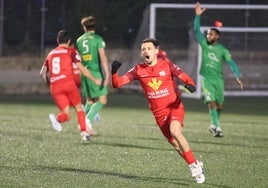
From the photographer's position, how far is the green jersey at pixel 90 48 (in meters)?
16.5

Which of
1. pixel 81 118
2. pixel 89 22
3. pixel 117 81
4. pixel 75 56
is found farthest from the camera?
pixel 89 22

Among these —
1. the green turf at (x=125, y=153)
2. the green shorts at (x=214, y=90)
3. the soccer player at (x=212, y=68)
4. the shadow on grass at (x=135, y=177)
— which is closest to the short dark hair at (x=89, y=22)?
the green turf at (x=125, y=153)

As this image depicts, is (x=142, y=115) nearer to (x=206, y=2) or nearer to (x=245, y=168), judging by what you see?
(x=245, y=168)

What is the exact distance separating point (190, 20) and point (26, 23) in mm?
5847

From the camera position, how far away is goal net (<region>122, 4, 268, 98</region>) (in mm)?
28844

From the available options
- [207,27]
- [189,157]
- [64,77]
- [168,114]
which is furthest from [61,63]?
[207,27]

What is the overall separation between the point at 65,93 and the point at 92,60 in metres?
1.27

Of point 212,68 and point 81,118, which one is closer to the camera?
point 81,118

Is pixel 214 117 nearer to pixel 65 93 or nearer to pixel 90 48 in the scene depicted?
pixel 90 48

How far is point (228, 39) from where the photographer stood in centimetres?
2950

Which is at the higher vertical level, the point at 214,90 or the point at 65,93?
the point at 65,93

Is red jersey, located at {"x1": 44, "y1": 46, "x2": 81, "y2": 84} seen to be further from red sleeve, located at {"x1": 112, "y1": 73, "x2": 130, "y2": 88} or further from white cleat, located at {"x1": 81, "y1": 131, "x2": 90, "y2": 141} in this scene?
red sleeve, located at {"x1": 112, "y1": 73, "x2": 130, "y2": 88}

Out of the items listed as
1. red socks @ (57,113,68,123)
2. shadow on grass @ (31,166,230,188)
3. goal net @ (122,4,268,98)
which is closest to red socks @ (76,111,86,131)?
red socks @ (57,113,68,123)

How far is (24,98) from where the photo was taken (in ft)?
90.8
